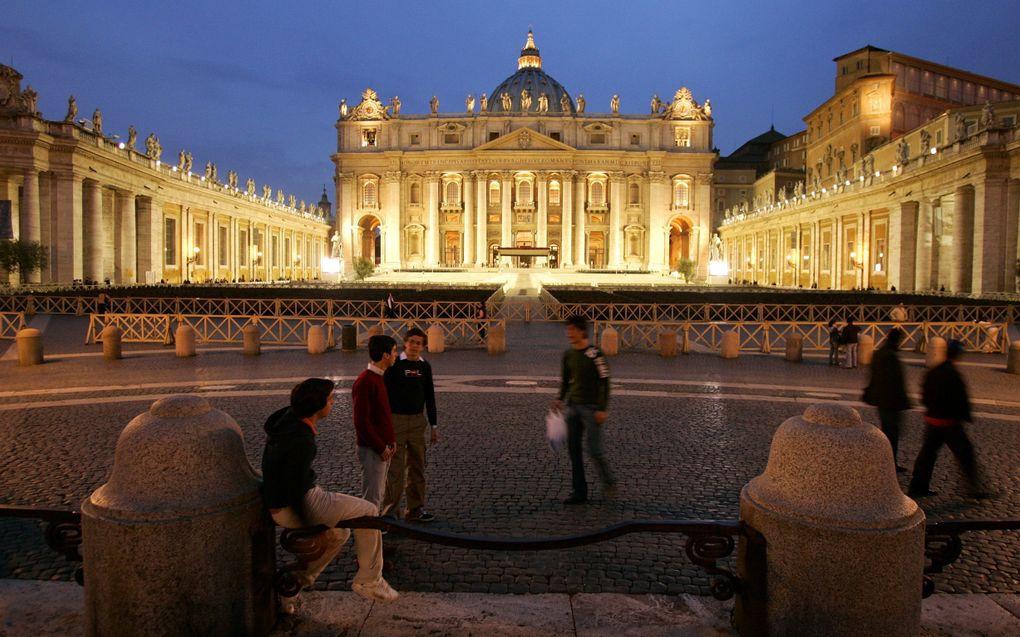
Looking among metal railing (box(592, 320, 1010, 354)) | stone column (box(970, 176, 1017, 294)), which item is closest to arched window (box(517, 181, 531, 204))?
stone column (box(970, 176, 1017, 294))

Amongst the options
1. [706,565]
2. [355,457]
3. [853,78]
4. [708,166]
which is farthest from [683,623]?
[708,166]

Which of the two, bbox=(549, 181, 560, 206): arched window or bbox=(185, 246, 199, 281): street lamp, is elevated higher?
bbox=(549, 181, 560, 206): arched window

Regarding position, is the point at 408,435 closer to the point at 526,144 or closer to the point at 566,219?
the point at 566,219

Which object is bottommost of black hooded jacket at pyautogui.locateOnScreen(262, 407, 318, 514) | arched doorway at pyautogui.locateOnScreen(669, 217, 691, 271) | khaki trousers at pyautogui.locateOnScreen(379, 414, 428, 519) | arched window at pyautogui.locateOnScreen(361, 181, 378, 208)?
khaki trousers at pyautogui.locateOnScreen(379, 414, 428, 519)

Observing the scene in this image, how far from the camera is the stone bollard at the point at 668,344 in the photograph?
56.9 ft

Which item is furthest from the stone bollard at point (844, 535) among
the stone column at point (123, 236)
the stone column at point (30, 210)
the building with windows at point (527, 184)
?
the building with windows at point (527, 184)

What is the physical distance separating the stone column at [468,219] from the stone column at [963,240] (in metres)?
55.6

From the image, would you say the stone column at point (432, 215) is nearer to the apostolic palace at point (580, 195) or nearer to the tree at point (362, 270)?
the apostolic palace at point (580, 195)

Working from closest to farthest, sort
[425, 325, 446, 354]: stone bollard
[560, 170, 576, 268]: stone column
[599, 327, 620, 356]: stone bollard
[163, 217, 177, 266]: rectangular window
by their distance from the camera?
1. [599, 327, 620, 356]: stone bollard
2. [425, 325, 446, 354]: stone bollard
3. [163, 217, 177, 266]: rectangular window
4. [560, 170, 576, 268]: stone column

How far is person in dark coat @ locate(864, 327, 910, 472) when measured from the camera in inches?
282

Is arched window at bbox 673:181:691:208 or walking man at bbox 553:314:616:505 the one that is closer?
walking man at bbox 553:314:616:505

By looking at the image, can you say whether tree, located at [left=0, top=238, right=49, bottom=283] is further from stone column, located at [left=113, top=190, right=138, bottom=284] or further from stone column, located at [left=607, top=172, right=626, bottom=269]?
stone column, located at [left=607, top=172, right=626, bottom=269]

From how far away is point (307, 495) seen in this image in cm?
386

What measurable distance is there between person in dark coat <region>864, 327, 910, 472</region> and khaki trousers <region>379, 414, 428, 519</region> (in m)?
4.66
